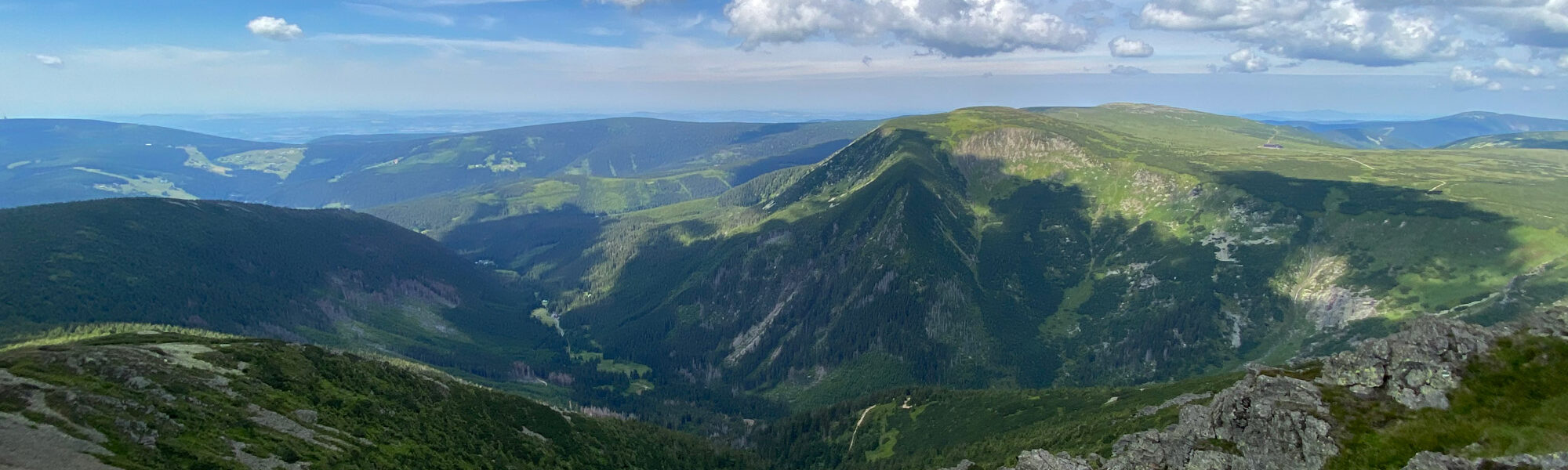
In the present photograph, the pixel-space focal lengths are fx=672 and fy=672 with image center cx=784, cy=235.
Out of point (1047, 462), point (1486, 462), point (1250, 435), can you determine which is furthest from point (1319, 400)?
point (1047, 462)

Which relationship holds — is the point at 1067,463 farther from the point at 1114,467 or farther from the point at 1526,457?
the point at 1526,457

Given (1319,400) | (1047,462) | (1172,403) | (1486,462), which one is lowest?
(1172,403)

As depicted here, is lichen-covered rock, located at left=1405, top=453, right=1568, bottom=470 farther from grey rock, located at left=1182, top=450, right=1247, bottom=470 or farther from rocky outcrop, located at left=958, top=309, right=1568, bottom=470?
grey rock, located at left=1182, top=450, right=1247, bottom=470

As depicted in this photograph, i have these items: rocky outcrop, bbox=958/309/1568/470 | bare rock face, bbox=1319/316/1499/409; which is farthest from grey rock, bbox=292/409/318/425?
bare rock face, bbox=1319/316/1499/409

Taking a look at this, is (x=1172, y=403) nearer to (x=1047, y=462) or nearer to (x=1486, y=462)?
(x=1047, y=462)

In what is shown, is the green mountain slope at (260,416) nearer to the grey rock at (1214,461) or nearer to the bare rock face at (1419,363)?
the grey rock at (1214,461)

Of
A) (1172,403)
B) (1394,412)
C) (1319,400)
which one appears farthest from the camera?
(1172,403)
